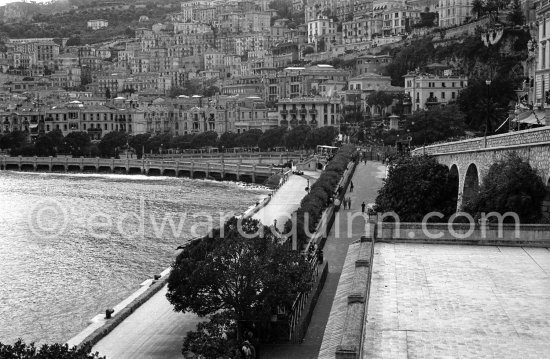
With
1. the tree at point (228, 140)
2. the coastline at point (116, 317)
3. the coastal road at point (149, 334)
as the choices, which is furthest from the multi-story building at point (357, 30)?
the coastal road at point (149, 334)

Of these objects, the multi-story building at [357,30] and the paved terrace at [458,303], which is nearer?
the paved terrace at [458,303]

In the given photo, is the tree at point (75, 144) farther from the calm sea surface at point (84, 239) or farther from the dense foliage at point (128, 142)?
the calm sea surface at point (84, 239)

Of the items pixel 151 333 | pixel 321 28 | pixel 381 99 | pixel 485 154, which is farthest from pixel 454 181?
pixel 321 28

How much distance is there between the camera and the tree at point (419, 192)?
105 ft

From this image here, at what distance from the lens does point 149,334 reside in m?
23.2

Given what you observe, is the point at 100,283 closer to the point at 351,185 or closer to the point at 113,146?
the point at 351,185

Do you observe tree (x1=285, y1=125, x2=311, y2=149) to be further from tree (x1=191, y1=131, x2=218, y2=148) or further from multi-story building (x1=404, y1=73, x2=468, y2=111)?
multi-story building (x1=404, y1=73, x2=468, y2=111)

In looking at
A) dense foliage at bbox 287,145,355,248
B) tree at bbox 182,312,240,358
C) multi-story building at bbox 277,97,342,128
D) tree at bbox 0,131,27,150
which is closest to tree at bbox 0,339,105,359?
tree at bbox 182,312,240,358

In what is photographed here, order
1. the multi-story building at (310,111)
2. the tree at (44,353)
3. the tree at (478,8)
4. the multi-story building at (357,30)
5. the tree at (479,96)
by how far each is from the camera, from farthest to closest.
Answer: the multi-story building at (357,30) < the multi-story building at (310,111) < the tree at (478,8) < the tree at (479,96) < the tree at (44,353)

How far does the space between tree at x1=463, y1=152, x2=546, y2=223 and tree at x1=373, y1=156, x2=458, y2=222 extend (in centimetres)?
736

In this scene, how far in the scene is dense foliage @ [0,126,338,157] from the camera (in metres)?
101

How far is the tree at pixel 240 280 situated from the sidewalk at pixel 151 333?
1.14 m

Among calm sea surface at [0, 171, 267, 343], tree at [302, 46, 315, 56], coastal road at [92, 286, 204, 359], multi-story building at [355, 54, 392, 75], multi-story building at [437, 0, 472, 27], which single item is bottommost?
calm sea surface at [0, 171, 267, 343]

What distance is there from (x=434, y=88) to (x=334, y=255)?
176 feet
